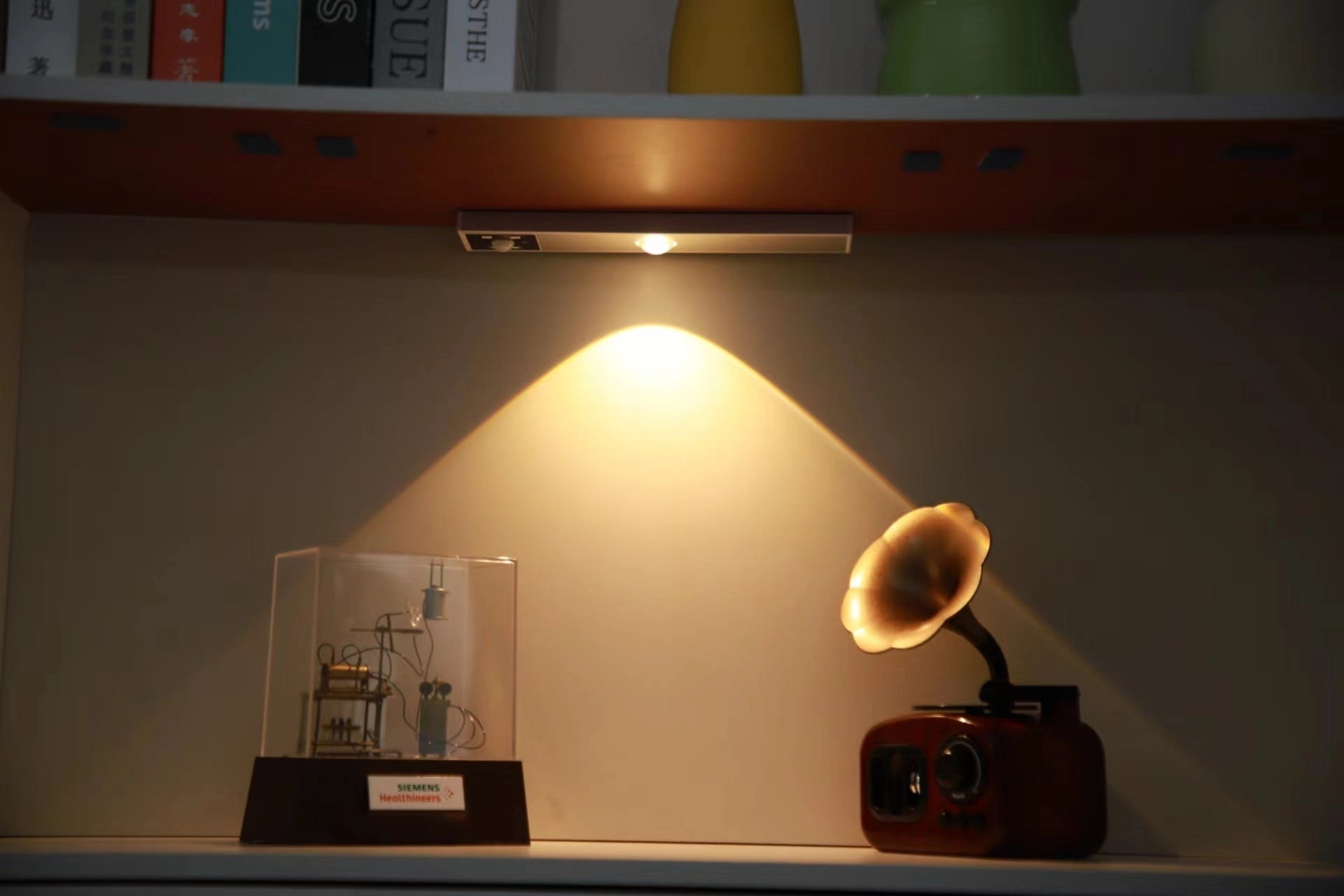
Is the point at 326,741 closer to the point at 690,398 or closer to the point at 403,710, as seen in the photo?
the point at 403,710

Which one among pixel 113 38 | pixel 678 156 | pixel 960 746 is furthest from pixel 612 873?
pixel 113 38

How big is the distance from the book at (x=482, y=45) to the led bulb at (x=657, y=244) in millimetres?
268

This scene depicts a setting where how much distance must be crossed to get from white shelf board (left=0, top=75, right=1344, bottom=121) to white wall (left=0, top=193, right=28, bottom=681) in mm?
365

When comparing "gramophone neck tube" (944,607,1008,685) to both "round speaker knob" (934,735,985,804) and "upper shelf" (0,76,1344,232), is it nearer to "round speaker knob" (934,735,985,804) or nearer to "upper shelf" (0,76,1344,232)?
"round speaker knob" (934,735,985,804)

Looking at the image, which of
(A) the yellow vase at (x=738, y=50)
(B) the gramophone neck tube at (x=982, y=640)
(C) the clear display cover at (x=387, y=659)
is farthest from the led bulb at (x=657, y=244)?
(B) the gramophone neck tube at (x=982, y=640)

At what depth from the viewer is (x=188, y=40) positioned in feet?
4.37

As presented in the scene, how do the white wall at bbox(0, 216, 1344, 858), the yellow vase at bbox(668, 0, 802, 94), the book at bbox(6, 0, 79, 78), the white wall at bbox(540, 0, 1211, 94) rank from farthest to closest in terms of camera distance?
the white wall at bbox(540, 0, 1211, 94) → the white wall at bbox(0, 216, 1344, 858) → the yellow vase at bbox(668, 0, 802, 94) → the book at bbox(6, 0, 79, 78)

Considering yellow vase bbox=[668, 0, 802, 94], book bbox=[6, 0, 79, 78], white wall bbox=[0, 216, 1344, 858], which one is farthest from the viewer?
white wall bbox=[0, 216, 1344, 858]

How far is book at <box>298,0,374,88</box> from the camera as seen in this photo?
1340 mm

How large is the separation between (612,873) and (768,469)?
22.7 inches

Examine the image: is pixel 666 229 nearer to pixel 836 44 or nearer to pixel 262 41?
pixel 836 44

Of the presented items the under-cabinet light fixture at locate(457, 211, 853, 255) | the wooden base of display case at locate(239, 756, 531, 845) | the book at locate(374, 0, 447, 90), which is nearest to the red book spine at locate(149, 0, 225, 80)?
the book at locate(374, 0, 447, 90)

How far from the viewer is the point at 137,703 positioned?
1.53 metres

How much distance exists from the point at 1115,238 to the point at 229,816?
124cm
